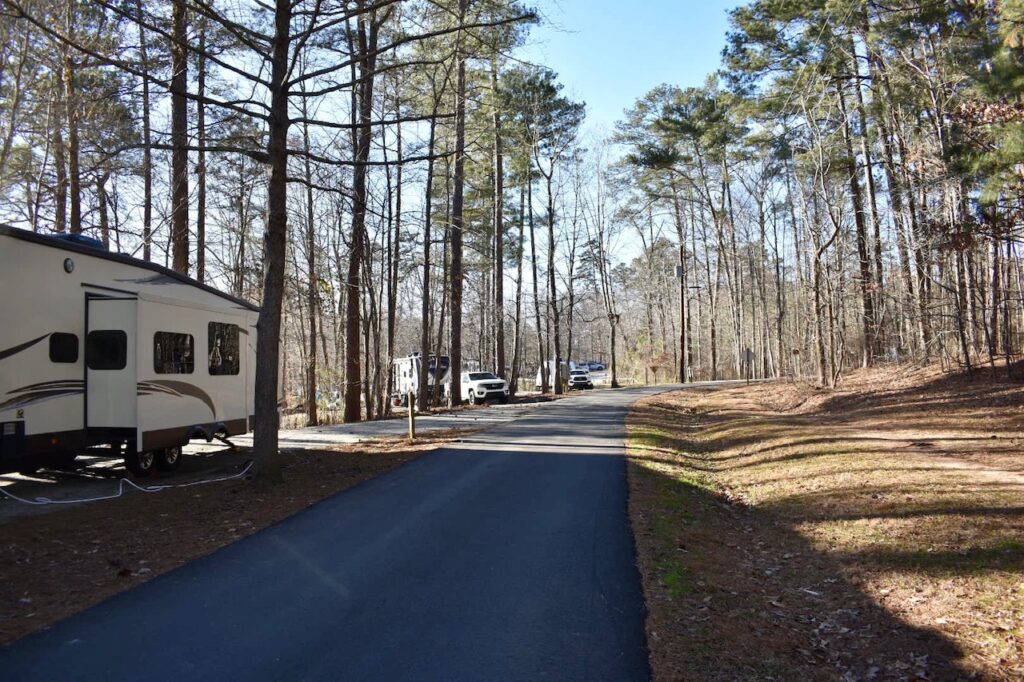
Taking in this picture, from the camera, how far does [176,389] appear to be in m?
10.4

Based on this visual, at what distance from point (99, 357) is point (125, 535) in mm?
3730

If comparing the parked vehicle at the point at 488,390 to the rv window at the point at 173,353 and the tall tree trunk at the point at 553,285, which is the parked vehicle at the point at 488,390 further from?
the rv window at the point at 173,353

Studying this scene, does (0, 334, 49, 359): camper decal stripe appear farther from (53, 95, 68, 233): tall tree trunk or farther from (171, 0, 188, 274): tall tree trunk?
(53, 95, 68, 233): tall tree trunk

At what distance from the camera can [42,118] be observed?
1650 centimetres

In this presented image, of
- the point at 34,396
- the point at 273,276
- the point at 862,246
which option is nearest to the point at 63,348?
the point at 34,396

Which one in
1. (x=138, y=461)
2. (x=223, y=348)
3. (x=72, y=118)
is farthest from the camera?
(x=72, y=118)

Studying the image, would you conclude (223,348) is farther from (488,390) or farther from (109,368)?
(488,390)

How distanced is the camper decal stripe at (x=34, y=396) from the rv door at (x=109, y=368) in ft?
0.91

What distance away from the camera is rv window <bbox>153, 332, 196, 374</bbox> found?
32.7 ft

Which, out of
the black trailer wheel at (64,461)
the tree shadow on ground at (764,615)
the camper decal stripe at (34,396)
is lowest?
the tree shadow on ground at (764,615)

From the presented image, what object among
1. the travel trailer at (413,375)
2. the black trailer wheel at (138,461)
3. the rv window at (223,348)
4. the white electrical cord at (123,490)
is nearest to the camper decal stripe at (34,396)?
the black trailer wheel at (138,461)

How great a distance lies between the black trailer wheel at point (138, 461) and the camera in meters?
9.70

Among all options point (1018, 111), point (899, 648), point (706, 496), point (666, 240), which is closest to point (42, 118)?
point (706, 496)

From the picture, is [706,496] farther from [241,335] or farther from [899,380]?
[899,380]
